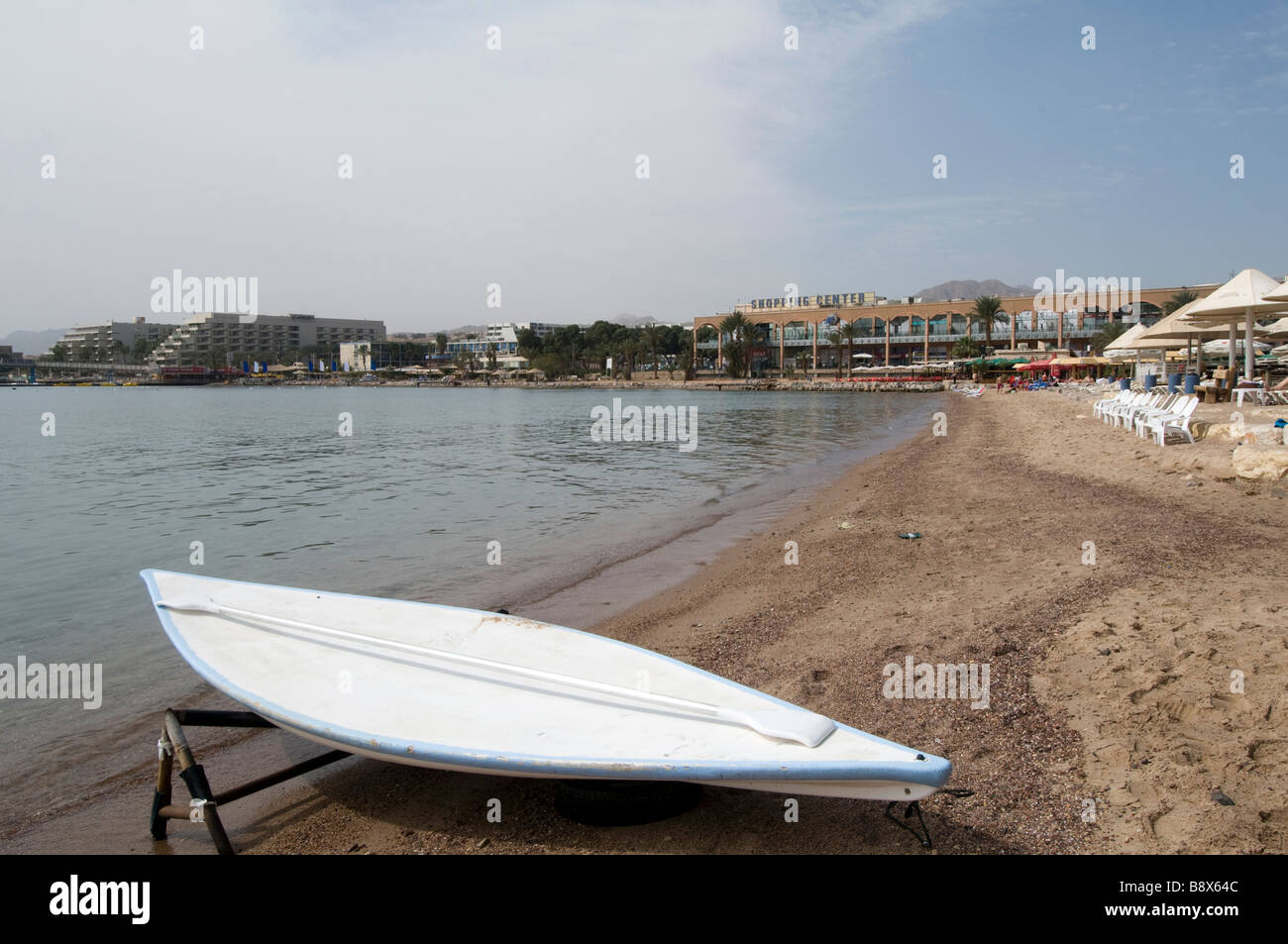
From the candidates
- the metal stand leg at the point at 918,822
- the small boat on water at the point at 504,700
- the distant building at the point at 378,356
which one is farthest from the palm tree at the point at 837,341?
the distant building at the point at 378,356

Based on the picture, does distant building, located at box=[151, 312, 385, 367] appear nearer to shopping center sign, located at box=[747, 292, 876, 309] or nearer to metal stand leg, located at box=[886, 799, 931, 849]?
shopping center sign, located at box=[747, 292, 876, 309]

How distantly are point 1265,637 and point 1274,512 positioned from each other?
526cm

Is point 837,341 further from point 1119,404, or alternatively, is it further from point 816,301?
point 1119,404

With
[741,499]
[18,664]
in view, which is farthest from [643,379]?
[18,664]

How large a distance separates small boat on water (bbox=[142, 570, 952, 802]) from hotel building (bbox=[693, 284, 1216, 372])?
3562 inches

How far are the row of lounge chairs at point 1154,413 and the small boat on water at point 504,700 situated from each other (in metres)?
14.5

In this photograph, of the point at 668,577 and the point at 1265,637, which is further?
the point at 668,577

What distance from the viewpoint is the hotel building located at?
95.6m

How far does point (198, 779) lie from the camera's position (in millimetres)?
3982
